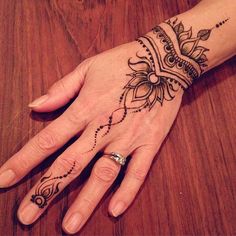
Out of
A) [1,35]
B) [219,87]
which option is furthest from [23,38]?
[219,87]

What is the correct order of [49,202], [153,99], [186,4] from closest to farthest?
1. [49,202]
2. [153,99]
3. [186,4]

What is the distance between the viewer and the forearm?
752 millimetres

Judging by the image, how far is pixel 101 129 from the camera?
2.26 feet

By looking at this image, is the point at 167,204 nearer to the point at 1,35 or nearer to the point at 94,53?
the point at 94,53

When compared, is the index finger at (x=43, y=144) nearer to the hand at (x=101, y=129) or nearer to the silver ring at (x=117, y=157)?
the hand at (x=101, y=129)

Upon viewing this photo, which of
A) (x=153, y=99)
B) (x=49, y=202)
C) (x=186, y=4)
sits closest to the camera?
(x=49, y=202)

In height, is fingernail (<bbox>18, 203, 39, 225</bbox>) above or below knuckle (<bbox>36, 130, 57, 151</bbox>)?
below

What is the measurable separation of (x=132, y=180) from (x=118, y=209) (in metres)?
0.08

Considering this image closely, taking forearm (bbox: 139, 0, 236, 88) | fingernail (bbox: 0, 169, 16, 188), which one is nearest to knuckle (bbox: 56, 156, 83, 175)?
fingernail (bbox: 0, 169, 16, 188)

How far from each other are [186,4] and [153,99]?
0.39 metres

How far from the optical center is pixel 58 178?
63cm

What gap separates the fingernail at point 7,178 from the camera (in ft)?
2.01

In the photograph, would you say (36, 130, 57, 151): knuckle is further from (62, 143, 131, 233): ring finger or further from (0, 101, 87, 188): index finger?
(62, 143, 131, 233): ring finger

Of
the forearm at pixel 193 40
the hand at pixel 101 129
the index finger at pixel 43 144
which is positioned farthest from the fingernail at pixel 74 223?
the forearm at pixel 193 40
